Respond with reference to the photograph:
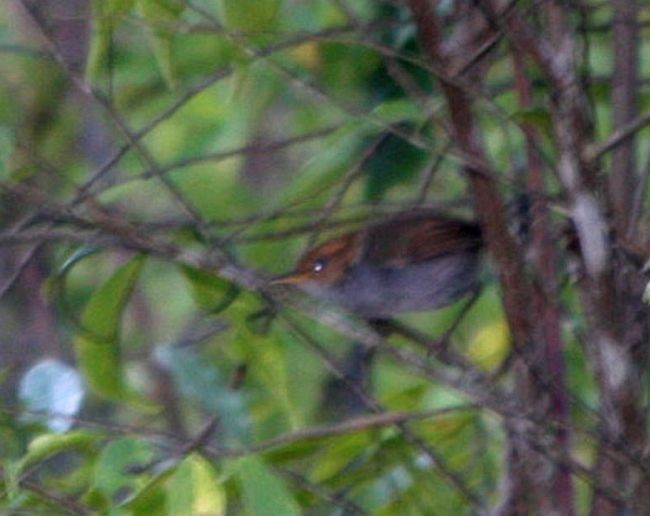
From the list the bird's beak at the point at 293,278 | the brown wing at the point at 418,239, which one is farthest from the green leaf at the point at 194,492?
the brown wing at the point at 418,239

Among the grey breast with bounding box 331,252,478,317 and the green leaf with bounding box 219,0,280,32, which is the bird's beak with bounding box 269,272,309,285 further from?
the green leaf with bounding box 219,0,280,32

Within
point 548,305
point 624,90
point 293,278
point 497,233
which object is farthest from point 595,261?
point 293,278

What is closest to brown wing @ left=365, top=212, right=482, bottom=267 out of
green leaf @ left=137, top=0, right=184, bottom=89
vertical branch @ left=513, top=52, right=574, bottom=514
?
vertical branch @ left=513, top=52, right=574, bottom=514

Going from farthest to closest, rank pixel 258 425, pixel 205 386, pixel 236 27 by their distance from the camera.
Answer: pixel 258 425
pixel 205 386
pixel 236 27

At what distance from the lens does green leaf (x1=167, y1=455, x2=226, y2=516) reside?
215 centimetres

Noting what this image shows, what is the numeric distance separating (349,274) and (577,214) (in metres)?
1.44

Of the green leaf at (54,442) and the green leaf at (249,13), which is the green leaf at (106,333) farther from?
the green leaf at (249,13)

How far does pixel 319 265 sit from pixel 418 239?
28cm

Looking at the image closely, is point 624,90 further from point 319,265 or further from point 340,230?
point 340,230

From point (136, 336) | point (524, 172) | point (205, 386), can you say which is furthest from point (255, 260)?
point (136, 336)

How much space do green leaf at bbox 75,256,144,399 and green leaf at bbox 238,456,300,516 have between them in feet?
1.56

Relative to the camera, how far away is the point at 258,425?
3.18 metres

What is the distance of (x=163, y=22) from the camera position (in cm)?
239

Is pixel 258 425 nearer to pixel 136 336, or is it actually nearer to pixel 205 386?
pixel 205 386
